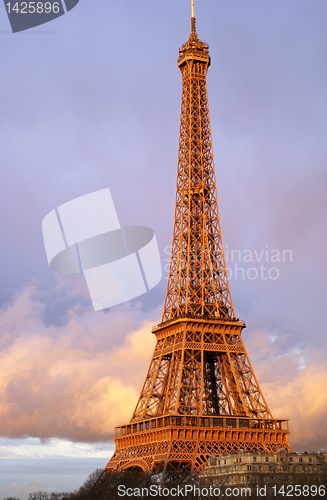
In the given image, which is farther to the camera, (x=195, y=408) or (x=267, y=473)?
(x=195, y=408)

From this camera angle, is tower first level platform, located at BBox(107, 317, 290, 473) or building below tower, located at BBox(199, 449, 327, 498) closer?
building below tower, located at BBox(199, 449, 327, 498)

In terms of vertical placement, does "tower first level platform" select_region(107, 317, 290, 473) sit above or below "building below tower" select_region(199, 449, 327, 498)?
above

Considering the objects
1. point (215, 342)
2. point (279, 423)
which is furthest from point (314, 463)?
point (215, 342)

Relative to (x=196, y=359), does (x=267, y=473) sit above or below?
below

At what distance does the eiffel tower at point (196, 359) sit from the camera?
286ft

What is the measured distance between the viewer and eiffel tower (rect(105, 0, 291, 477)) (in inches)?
3438

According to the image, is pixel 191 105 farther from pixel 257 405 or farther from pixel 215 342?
pixel 257 405

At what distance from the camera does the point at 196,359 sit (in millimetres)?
97750

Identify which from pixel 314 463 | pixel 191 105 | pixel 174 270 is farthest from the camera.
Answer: pixel 191 105

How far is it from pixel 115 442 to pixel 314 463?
2699 cm

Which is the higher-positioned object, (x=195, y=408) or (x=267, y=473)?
(x=195, y=408)

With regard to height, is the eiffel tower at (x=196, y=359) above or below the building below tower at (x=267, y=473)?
above

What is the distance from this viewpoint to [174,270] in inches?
4131

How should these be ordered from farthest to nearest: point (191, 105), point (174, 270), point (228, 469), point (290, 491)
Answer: point (191, 105)
point (174, 270)
point (228, 469)
point (290, 491)
